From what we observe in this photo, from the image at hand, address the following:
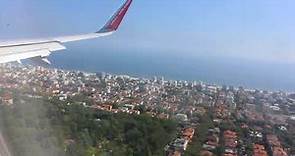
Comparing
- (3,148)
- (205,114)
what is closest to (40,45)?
(3,148)

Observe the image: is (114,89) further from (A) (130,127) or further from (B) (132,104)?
(A) (130,127)

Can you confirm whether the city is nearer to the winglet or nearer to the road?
the road

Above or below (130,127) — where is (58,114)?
above

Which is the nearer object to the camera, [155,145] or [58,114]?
[58,114]

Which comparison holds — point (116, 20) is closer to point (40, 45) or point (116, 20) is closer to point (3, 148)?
point (40, 45)

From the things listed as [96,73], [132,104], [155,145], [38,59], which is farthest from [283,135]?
[96,73]

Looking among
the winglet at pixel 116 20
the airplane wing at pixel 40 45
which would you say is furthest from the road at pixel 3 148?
the winglet at pixel 116 20

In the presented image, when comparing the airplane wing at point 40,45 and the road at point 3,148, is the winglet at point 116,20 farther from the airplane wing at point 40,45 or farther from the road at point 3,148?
the road at point 3,148

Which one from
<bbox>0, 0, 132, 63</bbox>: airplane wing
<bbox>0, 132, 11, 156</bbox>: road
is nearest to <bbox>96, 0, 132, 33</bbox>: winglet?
<bbox>0, 0, 132, 63</bbox>: airplane wing
